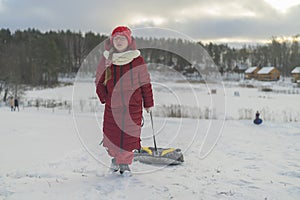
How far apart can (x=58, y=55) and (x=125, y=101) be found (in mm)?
33584

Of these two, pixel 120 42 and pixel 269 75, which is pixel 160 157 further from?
pixel 269 75

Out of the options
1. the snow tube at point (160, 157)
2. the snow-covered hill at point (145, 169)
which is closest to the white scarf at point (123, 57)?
the snow-covered hill at point (145, 169)

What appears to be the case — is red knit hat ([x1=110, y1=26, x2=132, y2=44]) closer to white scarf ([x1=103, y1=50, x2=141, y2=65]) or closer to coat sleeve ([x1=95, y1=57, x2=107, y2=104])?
white scarf ([x1=103, y1=50, x2=141, y2=65])

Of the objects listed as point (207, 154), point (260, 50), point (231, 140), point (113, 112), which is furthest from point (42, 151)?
point (260, 50)

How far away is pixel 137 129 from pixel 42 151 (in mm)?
1947

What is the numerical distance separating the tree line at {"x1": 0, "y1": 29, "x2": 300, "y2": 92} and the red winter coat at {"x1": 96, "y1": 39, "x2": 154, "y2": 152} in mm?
1201

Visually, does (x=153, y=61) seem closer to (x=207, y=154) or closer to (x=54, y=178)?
(x=207, y=154)

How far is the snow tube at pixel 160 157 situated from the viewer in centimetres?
382

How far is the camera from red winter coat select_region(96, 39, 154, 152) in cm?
299

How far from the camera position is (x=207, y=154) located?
15.0 ft

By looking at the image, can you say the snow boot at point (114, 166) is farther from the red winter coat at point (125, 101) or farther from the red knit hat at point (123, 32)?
the red knit hat at point (123, 32)

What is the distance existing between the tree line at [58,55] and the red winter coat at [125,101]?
3.94 feet

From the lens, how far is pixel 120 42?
3.03m

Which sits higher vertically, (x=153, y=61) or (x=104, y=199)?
(x=153, y=61)
